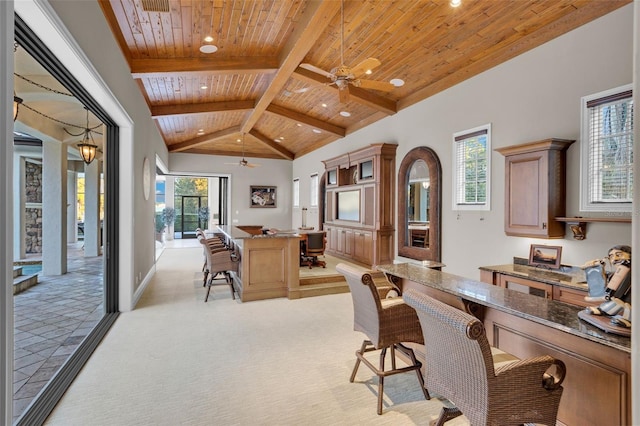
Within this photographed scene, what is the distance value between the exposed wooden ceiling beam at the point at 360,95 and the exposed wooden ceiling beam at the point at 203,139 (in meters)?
4.30

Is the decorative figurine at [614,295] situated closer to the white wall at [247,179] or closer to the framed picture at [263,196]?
the white wall at [247,179]

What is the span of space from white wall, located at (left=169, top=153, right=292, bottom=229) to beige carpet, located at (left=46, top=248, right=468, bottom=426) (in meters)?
7.04

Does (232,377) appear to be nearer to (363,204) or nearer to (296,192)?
(363,204)

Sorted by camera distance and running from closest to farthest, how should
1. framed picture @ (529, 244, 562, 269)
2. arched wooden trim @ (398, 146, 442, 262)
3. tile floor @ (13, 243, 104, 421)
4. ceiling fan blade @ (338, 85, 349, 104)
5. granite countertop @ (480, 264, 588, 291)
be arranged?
tile floor @ (13, 243, 104, 421) → granite countertop @ (480, 264, 588, 291) → framed picture @ (529, 244, 562, 269) → ceiling fan blade @ (338, 85, 349, 104) → arched wooden trim @ (398, 146, 442, 262)

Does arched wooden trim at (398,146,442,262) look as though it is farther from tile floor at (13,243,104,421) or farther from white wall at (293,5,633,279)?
tile floor at (13,243,104,421)

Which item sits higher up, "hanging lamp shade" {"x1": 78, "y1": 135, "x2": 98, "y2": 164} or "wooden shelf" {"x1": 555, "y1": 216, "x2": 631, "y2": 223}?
"hanging lamp shade" {"x1": 78, "y1": 135, "x2": 98, "y2": 164}

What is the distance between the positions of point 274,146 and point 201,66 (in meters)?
6.16

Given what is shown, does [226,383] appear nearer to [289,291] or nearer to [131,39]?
[289,291]

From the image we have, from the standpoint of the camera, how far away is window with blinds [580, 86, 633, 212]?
2812 mm

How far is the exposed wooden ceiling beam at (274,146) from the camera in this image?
31.8 feet

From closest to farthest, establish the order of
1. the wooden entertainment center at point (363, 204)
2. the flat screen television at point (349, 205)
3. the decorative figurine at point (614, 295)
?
the decorative figurine at point (614, 295), the wooden entertainment center at point (363, 204), the flat screen television at point (349, 205)

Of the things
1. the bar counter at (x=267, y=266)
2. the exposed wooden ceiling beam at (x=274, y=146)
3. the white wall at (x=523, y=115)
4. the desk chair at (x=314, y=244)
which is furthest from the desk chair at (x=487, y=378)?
the exposed wooden ceiling beam at (x=274, y=146)

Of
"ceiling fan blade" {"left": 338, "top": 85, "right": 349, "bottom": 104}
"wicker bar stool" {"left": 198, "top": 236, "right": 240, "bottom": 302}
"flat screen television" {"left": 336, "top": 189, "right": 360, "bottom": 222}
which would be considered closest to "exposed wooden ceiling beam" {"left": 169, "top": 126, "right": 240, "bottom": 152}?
"flat screen television" {"left": 336, "top": 189, "right": 360, "bottom": 222}

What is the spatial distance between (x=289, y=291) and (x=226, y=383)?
2.54m
